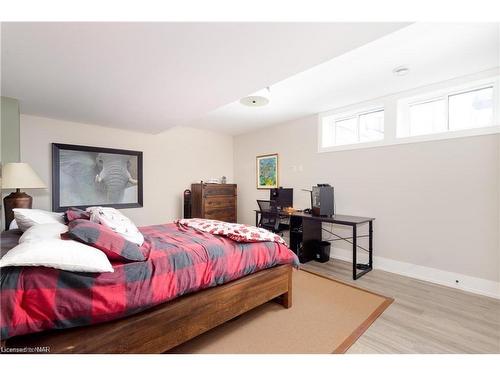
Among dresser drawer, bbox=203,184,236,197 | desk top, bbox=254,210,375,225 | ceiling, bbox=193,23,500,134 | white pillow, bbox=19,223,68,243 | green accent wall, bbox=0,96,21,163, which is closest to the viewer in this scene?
white pillow, bbox=19,223,68,243

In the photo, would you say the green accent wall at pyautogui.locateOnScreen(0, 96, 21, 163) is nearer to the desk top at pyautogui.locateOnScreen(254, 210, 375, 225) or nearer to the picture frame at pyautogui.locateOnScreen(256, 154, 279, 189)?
→ the desk top at pyautogui.locateOnScreen(254, 210, 375, 225)

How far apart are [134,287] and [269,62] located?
5.88 ft

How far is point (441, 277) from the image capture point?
262 cm

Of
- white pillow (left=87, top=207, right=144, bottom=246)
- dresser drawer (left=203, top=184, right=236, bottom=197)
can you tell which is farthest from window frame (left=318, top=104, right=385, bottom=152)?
white pillow (left=87, top=207, right=144, bottom=246)

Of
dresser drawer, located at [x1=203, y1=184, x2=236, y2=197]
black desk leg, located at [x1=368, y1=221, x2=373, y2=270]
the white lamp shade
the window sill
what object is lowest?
black desk leg, located at [x1=368, y1=221, x2=373, y2=270]

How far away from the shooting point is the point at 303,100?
127 inches

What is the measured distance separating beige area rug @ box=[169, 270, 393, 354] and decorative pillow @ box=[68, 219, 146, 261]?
0.77 metres

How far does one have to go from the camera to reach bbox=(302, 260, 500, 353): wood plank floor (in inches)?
62.3

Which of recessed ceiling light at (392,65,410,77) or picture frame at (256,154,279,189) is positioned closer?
recessed ceiling light at (392,65,410,77)

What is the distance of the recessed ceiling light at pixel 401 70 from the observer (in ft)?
7.52

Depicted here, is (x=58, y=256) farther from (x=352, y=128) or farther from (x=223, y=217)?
(x=352, y=128)

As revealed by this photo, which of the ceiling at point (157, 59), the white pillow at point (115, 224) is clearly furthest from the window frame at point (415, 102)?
the white pillow at point (115, 224)

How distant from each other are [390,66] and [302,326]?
2.59 metres

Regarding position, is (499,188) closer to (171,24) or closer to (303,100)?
(303,100)
